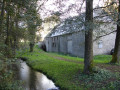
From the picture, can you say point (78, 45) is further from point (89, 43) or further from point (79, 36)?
point (89, 43)

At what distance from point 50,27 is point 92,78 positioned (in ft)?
12.9

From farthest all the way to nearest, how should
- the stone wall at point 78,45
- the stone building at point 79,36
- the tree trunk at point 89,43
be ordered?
the stone wall at point 78,45 → the tree trunk at point 89,43 → the stone building at point 79,36

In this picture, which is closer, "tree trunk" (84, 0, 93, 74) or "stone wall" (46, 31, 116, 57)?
"tree trunk" (84, 0, 93, 74)

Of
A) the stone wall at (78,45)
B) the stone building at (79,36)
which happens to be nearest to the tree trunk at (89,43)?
the stone building at (79,36)

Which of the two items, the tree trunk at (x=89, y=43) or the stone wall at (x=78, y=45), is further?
the stone wall at (x=78, y=45)

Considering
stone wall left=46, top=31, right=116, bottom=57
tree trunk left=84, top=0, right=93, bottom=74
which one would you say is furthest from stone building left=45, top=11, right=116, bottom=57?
tree trunk left=84, top=0, right=93, bottom=74

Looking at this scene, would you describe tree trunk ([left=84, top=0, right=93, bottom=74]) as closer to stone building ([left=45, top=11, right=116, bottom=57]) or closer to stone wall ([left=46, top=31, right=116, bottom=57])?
stone building ([left=45, top=11, right=116, bottom=57])

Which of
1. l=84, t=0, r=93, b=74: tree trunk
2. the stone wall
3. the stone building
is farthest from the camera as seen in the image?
the stone wall

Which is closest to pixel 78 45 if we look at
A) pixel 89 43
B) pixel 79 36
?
pixel 79 36

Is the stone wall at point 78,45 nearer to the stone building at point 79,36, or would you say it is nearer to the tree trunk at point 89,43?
the stone building at point 79,36

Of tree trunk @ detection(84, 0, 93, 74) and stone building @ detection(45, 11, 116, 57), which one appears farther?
tree trunk @ detection(84, 0, 93, 74)

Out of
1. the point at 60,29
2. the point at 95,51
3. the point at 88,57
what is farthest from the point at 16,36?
the point at 95,51

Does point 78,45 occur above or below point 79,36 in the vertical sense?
below

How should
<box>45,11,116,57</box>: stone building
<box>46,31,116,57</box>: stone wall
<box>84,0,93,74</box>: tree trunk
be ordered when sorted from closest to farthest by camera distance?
<box>45,11,116,57</box>: stone building
<box>84,0,93,74</box>: tree trunk
<box>46,31,116,57</box>: stone wall
